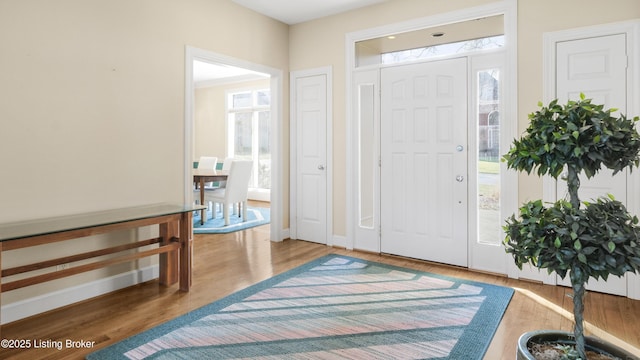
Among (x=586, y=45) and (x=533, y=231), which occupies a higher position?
(x=586, y=45)

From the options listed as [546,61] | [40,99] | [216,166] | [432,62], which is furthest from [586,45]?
[216,166]

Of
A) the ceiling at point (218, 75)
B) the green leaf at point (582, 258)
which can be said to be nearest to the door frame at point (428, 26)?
the green leaf at point (582, 258)

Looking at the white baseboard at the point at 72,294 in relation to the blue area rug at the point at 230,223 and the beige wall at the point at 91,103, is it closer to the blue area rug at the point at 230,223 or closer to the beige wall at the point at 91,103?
the beige wall at the point at 91,103

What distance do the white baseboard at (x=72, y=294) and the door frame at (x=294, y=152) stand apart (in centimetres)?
195

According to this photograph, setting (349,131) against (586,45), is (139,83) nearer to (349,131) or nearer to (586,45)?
(349,131)

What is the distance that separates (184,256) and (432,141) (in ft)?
8.53

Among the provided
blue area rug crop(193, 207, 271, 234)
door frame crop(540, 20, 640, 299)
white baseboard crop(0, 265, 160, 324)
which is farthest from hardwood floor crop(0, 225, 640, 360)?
blue area rug crop(193, 207, 271, 234)

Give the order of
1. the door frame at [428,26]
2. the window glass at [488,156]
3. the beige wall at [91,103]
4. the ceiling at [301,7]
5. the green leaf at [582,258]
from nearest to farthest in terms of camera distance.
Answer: the green leaf at [582,258], the beige wall at [91,103], the door frame at [428,26], the window glass at [488,156], the ceiling at [301,7]

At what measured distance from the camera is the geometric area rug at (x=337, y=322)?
2.15 meters

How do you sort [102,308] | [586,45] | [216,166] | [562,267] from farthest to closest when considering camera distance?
1. [216,166]
2. [586,45]
3. [102,308]
4. [562,267]

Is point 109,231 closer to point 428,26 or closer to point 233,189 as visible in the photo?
point 233,189

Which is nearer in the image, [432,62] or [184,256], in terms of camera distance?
[184,256]

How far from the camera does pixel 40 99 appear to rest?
103 inches

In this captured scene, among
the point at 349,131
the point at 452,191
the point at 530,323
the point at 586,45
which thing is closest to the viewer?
the point at 530,323
